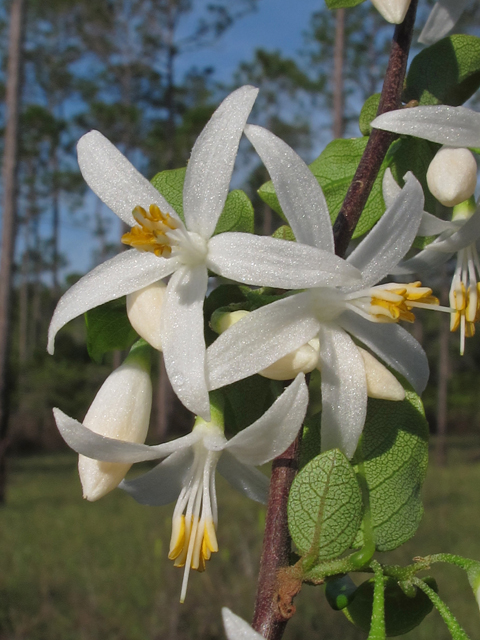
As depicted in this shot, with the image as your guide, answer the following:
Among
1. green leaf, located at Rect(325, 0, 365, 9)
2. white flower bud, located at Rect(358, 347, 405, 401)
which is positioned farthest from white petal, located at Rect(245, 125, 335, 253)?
green leaf, located at Rect(325, 0, 365, 9)

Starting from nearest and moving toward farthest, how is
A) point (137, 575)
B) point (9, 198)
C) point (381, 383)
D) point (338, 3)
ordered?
point (381, 383) < point (338, 3) < point (137, 575) < point (9, 198)

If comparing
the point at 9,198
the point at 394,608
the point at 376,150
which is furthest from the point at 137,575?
the point at 376,150

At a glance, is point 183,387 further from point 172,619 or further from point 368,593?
point 172,619

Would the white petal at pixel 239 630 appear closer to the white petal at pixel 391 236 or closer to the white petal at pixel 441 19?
the white petal at pixel 391 236

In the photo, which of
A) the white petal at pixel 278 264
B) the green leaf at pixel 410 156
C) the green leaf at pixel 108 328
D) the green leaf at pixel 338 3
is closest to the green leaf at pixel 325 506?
the white petal at pixel 278 264

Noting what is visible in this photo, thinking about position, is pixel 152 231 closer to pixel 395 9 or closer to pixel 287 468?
pixel 287 468

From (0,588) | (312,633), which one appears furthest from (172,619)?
(0,588)
